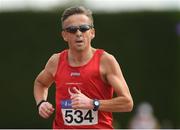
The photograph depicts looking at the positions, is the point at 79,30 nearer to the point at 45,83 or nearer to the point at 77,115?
the point at 77,115

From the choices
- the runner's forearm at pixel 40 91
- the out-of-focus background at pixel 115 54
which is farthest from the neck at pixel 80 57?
the out-of-focus background at pixel 115 54

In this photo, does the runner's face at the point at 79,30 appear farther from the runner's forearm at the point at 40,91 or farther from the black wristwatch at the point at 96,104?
the runner's forearm at the point at 40,91

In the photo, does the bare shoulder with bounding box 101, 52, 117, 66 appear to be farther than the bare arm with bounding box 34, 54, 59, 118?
No

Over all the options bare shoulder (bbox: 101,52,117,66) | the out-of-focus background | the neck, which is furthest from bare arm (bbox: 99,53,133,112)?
the out-of-focus background

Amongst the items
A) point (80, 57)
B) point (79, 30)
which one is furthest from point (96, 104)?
point (79, 30)

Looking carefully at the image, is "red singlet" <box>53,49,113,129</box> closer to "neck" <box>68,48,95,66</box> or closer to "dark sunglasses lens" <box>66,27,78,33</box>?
"neck" <box>68,48,95,66</box>

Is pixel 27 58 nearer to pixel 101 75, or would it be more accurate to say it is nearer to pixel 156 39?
pixel 156 39

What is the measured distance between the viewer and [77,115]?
8.88m

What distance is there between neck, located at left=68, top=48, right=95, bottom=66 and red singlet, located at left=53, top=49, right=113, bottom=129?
0.05m

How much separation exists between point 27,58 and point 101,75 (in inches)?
558

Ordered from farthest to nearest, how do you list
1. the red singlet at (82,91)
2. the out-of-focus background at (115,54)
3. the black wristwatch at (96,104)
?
the out-of-focus background at (115,54) < the red singlet at (82,91) < the black wristwatch at (96,104)

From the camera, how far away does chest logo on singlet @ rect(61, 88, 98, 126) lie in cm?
886

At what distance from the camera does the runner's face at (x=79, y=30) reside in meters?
8.77

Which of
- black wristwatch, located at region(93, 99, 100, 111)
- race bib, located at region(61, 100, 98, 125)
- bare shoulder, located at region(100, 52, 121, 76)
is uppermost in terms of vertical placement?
bare shoulder, located at region(100, 52, 121, 76)
